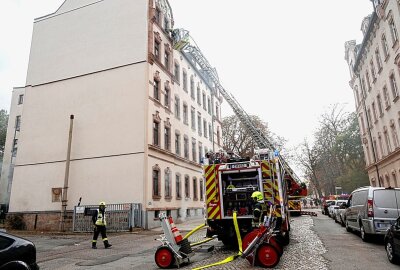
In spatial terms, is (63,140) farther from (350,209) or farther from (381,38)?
(381,38)

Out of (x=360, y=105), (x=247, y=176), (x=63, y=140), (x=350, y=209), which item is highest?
(x=360, y=105)

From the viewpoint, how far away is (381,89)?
25.8m

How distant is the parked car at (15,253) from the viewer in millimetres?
5332

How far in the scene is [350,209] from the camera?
14.2 m

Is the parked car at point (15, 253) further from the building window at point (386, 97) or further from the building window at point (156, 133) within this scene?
the building window at point (386, 97)

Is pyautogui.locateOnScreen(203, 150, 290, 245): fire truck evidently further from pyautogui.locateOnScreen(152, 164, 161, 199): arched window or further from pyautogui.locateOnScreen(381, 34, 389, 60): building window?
pyautogui.locateOnScreen(381, 34, 389, 60): building window

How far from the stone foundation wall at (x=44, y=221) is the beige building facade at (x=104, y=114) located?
107 mm

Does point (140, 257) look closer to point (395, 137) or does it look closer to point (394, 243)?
point (394, 243)

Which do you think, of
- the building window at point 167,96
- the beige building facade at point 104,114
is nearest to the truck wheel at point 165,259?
the beige building facade at point 104,114

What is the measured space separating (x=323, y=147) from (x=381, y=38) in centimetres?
2746

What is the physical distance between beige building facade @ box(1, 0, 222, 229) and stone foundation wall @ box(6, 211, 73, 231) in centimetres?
11

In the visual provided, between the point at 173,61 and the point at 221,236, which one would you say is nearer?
the point at 221,236

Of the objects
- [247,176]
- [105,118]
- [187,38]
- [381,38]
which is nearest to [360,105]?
[381,38]

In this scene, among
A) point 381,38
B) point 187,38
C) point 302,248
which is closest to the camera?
point 302,248
